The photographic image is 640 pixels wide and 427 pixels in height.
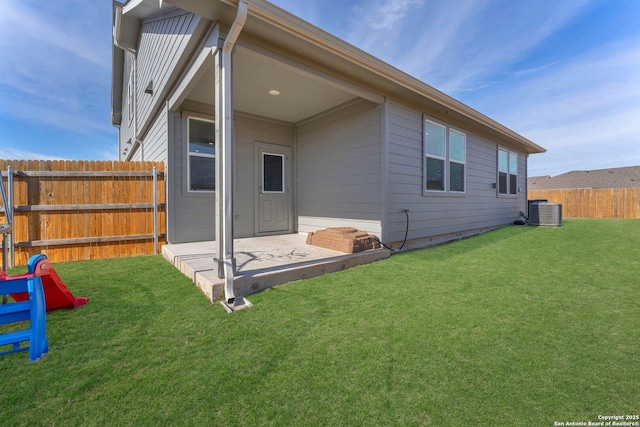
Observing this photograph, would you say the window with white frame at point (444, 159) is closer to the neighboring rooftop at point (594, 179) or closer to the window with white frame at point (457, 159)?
the window with white frame at point (457, 159)

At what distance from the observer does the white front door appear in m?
5.92

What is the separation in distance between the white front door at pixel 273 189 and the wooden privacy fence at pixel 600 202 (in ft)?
48.7

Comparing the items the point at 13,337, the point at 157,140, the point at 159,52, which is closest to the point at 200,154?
the point at 157,140

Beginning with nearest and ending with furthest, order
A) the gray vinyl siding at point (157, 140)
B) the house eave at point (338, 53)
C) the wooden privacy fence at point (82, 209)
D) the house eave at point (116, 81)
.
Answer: the house eave at point (338, 53)
the wooden privacy fence at point (82, 209)
the gray vinyl siding at point (157, 140)
the house eave at point (116, 81)

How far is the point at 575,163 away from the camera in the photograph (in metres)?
26.2

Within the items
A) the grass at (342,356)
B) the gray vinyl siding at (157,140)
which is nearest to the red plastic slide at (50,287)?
the grass at (342,356)

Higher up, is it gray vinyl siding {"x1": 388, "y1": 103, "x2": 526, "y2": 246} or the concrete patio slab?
gray vinyl siding {"x1": 388, "y1": 103, "x2": 526, "y2": 246}

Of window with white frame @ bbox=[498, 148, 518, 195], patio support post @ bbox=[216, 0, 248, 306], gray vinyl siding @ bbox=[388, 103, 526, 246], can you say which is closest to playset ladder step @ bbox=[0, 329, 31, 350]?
patio support post @ bbox=[216, 0, 248, 306]

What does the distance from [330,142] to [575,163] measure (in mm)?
32015

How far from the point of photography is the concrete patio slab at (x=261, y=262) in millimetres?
2863

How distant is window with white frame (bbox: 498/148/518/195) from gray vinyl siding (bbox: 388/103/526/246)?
344 millimetres

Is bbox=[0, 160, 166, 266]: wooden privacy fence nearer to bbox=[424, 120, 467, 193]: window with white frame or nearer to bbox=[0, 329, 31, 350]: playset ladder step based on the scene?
bbox=[0, 329, 31, 350]: playset ladder step

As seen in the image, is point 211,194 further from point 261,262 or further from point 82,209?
point 261,262

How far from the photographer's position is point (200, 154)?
17.0ft
